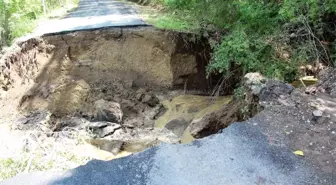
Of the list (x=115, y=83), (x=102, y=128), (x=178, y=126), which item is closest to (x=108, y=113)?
(x=102, y=128)

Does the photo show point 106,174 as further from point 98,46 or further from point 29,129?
point 98,46

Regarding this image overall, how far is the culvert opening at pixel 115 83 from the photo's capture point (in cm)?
848

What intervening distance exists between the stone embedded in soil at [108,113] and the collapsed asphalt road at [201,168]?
509 centimetres

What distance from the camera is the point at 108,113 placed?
8.73 metres

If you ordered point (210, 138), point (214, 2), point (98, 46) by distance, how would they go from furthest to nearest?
point (98, 46) < point (214, 2) < point (210, 138)

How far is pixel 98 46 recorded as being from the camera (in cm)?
1009

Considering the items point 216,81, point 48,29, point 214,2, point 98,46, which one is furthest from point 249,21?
point 48,29

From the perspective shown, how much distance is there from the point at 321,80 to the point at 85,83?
689cm

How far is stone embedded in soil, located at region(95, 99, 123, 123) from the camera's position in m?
8.70

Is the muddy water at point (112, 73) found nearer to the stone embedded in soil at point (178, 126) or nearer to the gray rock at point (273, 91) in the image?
the stone embedded in soil at point (178, 126)

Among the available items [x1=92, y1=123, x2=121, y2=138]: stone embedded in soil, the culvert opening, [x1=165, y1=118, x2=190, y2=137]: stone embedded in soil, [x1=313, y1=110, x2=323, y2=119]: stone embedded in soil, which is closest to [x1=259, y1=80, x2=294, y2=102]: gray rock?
[x1=313, y1=110, x2=323, y2=119]: stone embedded in soil

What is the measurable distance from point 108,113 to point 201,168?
5709 mm

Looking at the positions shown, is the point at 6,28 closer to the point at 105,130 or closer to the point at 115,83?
the point at 115,83

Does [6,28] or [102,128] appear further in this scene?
[6,28]
